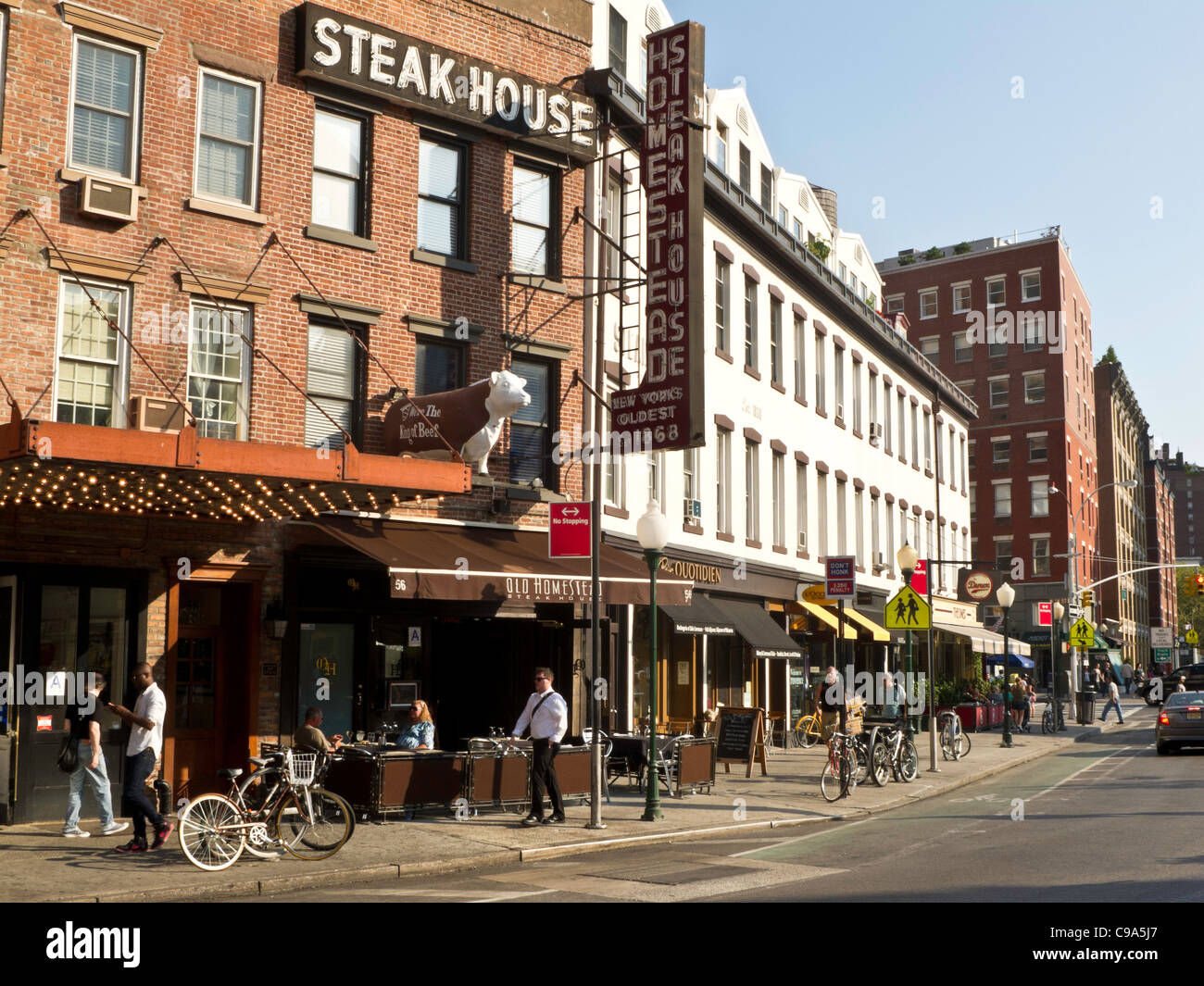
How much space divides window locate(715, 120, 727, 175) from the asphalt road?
17143mm

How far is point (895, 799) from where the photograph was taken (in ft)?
62.0

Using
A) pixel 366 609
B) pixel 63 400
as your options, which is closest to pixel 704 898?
pixel 366 609

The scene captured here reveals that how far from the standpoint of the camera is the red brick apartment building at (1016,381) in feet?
238

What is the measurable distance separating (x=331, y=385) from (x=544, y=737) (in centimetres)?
644

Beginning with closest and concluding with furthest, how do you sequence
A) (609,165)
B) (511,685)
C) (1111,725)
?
(511,685) < (609,165) < (1111,725)

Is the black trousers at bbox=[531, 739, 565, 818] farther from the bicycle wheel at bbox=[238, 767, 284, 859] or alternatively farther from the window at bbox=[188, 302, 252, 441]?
the window at bbox=[188, 302, 252, 441]

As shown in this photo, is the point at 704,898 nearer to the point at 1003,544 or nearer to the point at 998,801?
the point at 998,801

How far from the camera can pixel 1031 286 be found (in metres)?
74.4

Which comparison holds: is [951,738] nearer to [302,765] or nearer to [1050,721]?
[1050,721]

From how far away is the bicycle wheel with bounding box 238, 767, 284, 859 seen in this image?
12.3m

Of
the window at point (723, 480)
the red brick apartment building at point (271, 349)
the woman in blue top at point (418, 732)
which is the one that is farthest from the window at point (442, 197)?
the window at point (723, 480)

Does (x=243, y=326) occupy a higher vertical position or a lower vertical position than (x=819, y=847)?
higher

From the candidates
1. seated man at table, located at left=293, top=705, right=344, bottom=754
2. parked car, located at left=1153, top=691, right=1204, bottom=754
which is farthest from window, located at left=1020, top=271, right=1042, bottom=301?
seated man at table, located at left=293, top=705, right=344, bottom=754

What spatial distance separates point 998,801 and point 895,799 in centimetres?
152
